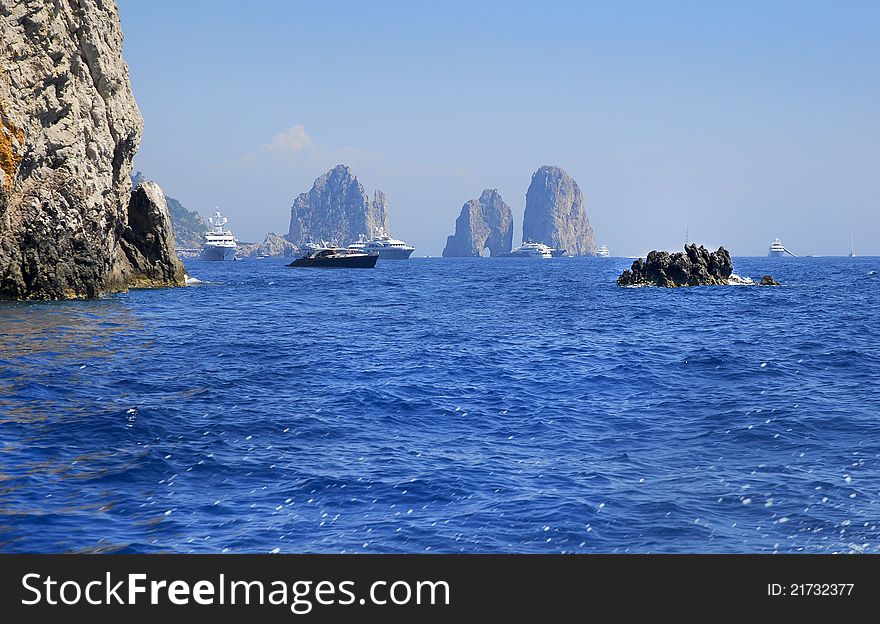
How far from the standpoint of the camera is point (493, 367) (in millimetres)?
24812

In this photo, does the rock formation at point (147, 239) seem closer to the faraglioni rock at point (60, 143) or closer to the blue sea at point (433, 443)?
the faraglioni rock at point (60, 143)

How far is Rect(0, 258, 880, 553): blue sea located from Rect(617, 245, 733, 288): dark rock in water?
46.2 m

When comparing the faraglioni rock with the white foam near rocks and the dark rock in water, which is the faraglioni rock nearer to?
the dark rock in water

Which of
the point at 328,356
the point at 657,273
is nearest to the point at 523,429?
the point at 328,356

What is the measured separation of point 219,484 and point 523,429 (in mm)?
6592

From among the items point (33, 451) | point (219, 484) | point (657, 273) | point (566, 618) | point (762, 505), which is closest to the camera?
point (566, 618)

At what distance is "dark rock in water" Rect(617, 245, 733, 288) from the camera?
254ft

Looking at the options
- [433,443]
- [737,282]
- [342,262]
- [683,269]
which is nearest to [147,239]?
[683,269]

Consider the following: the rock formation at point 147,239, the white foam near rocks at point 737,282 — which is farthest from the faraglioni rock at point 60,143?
the white foam near rocks at point 737,282

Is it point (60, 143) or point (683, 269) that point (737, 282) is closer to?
point (683, 269)

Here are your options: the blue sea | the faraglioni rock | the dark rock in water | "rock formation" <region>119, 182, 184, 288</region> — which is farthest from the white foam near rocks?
the faraglioni rock

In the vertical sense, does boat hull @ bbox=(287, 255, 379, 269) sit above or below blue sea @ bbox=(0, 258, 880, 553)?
above

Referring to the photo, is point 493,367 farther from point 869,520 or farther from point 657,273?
point 657,273

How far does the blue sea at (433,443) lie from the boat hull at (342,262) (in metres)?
115
